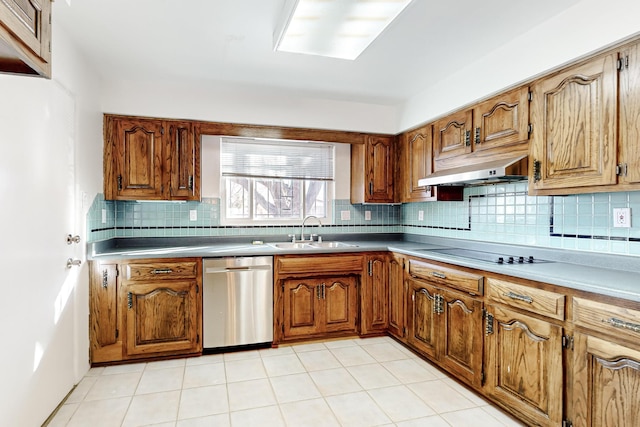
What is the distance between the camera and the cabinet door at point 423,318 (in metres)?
2.82

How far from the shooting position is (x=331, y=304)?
3395 mm

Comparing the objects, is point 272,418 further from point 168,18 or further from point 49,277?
point 168,18

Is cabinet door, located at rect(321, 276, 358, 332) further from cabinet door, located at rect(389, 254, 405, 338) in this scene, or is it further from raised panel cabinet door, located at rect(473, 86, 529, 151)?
raised panel cabinet door, located at rect(473, 86, 529, 151)

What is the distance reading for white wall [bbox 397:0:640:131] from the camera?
1802 mm

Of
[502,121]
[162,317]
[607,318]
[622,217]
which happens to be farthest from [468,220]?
[162,317]

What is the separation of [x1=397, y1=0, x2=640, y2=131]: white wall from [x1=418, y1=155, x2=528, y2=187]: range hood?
0.51 metres

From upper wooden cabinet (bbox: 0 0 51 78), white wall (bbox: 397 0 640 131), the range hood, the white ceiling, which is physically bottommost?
the range hood

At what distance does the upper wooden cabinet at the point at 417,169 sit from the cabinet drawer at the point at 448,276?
2.24 ft

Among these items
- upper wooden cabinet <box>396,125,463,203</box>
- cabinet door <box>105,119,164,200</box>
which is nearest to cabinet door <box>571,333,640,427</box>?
upper wooden cabinet <box>396,125,463,203</box>

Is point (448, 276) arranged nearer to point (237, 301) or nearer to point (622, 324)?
point (622, 324)

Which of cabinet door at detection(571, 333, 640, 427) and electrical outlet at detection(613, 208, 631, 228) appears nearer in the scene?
cabinet door at detection(571, 333, 640, 427)

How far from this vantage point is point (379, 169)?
3893 millimetres

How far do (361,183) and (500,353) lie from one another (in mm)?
2161

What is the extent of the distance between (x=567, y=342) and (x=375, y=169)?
244 centimetres
